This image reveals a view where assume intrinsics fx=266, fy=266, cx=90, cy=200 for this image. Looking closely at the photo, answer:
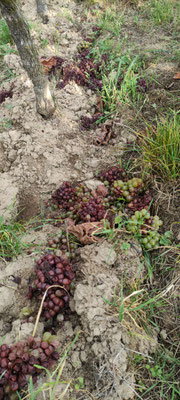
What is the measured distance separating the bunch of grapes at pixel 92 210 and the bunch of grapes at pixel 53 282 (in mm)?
564

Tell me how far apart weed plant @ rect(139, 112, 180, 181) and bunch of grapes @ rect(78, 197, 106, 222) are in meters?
0.67

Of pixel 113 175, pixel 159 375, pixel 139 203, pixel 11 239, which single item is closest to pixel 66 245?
pixel 11 239

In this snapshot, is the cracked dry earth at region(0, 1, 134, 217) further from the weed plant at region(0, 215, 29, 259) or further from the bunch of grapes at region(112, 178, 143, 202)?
the bunch of grapes at region(112, 178, 143, 202)

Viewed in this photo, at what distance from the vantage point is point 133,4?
530 centimetres

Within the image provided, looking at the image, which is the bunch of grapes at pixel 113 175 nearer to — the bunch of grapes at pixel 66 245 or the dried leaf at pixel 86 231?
the dried leaf at pixel 86 231

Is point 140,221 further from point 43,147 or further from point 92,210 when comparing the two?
point 43,147

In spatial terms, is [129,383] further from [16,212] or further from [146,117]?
[146,117]

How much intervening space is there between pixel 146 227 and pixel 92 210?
578 millimetres

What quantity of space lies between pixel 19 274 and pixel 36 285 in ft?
1.03

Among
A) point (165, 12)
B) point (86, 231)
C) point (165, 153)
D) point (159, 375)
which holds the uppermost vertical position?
point (165, 12)

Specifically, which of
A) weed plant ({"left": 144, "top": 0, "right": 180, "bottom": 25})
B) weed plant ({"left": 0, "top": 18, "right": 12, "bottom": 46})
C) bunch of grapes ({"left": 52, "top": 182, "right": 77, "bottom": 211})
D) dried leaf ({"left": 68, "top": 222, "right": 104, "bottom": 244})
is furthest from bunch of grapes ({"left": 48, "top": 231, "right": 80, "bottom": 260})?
weed plant ({"left": 144, "top": 0, "right": 180, "bottom": 25})

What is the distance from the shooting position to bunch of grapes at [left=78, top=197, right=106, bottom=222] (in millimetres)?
2732

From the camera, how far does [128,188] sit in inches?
114

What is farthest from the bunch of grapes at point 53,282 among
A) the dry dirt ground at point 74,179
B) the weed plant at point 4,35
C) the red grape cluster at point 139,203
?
the weed plant at point 4,35
